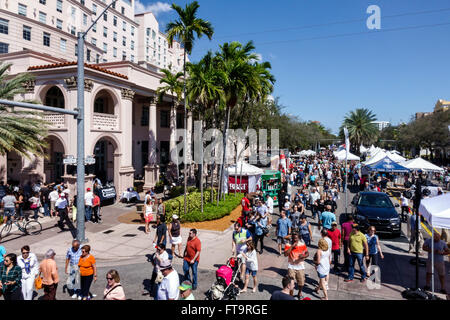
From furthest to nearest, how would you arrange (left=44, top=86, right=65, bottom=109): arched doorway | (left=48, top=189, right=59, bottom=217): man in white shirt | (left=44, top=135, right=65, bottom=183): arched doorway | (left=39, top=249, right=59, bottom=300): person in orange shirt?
(left=44, top=135, right=65, bottom=183): arched doorway → (left=44, top=86, right=65, bottom=109): arched doorway → (left=48, top=189, right=59, bottom=217): man in white shirt → (left=39, top=249, right=59, bottom=300): person in orange shirt

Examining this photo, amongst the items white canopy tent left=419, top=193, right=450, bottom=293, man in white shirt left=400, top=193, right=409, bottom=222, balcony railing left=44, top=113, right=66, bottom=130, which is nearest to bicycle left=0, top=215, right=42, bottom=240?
balcony railing left=44, top=113, right=66, bottom=130

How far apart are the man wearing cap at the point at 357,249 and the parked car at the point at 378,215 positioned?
3.58 m

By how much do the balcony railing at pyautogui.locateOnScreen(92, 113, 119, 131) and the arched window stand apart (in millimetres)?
4541

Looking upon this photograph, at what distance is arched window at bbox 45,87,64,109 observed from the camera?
21.0 m

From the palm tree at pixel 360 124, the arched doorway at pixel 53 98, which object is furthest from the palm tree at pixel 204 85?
the palm tree at pixel 360 124

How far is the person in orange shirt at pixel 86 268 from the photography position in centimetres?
667

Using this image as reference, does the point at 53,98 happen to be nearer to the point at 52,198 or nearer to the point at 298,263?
the point at 52,198

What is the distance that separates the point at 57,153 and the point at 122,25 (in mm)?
41174

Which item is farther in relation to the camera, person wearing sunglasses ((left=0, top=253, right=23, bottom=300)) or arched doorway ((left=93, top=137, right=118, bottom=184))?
arched doorway ((left=93, top=137, right=118, bottom=184))

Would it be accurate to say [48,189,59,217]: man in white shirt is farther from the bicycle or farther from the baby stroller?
the baby stroller

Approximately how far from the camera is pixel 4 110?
1578cm

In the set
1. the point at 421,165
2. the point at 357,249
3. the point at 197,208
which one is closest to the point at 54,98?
the point at 197,208
